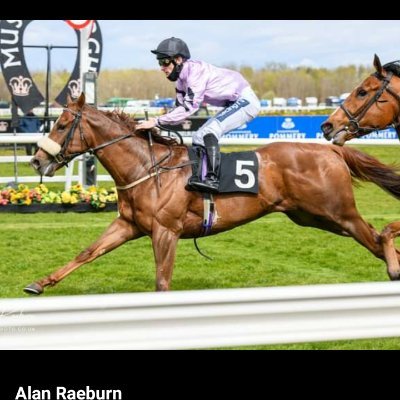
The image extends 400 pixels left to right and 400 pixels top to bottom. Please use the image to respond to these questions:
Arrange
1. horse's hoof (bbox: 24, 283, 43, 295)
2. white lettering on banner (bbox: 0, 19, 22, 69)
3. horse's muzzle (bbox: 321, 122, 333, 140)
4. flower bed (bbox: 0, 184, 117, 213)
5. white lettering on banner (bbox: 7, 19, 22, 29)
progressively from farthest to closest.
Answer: white lettering on banner (bbox: 0, 19, 22, 69), white lettering on banner (bbox: 7, 19, 22, 29), flower bed (bbox: 0, 184, 117, 213), horse's muzzle (bbox: 321, 122, 333, 140), horse's hoof (bbox: 24, 283, 43, 295)

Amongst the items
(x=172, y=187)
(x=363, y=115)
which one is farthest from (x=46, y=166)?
(x=363, y=115)

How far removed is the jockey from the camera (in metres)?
5.57

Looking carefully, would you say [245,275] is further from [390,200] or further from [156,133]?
[390,200]

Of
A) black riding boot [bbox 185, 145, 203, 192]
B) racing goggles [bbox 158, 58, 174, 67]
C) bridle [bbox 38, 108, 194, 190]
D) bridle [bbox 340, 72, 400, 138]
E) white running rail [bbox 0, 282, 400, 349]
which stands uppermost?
racing goggles [bbox 158, 58, 174, 67]

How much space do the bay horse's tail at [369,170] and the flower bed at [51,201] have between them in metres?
5.27

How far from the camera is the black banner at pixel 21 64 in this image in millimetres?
12617

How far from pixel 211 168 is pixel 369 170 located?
1.40 meters

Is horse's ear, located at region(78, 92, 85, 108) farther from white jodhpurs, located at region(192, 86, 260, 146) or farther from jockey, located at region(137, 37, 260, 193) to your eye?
white jodhpurs, located at region(192, 86, 260, 146)

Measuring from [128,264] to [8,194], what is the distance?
4.15 metres

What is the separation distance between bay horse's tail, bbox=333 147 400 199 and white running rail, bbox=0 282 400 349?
9.16 feet

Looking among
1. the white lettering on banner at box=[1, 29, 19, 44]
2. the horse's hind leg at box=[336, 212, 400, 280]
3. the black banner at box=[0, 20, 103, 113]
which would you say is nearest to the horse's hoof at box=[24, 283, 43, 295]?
the horse's hind leg at box=[336, 212, 400, 280]

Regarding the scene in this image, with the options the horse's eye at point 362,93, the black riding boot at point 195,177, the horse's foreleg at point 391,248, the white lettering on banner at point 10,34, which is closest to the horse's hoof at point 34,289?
the black riding boot at point 195,177

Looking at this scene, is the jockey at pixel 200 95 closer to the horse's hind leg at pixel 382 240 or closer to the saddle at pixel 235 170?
the saddle at pixel 235 170
